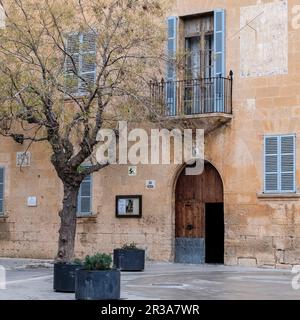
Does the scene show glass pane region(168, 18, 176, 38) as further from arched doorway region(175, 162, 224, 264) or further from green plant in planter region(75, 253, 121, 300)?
green plant in planter region(75, 253, 121, 300)

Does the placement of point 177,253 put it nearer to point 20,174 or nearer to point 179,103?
point 179,103

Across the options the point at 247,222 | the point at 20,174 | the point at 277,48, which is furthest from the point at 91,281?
the point at 20,174

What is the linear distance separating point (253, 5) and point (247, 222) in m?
5.70

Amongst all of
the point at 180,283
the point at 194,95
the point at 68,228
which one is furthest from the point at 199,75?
the point at 180,283

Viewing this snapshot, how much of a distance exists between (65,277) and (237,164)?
7776 millimetres

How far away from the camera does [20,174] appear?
2491 centimetres

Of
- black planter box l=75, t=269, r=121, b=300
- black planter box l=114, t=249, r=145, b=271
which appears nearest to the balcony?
black planter box l=114, t=249, r=145, b=271

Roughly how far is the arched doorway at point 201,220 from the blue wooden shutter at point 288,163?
1.99 metres

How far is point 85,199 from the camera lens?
23422 millimetres

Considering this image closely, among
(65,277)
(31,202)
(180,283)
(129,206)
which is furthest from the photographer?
(31,202)

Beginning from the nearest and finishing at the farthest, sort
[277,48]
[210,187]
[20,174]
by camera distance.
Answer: [277,48] → [210,187] → [20,174]

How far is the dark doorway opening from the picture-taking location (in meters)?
21.7

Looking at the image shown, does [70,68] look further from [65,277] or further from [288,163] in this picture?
[65,277]

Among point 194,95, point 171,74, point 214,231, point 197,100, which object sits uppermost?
point 171,74
